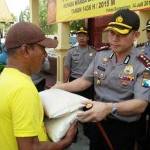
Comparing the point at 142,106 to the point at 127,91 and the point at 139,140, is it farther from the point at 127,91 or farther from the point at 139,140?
the point at 139,140

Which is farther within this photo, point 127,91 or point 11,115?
point 127,91

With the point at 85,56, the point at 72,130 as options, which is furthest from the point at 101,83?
the point at 85,56

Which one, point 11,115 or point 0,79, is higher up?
point 0,79

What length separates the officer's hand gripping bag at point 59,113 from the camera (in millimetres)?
2202

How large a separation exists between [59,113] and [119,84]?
704 mm

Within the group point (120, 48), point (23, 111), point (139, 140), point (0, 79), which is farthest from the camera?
point (139, 140)

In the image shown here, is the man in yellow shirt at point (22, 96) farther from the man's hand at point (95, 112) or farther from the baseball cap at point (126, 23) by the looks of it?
the baseball cap at point (126, 23)

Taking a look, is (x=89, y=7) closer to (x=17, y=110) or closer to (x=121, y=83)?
(x=121, y=83)

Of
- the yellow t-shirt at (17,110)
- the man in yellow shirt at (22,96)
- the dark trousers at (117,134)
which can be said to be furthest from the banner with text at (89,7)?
the yellow t-shirt at (17,110)

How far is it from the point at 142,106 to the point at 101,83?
427 millimetres

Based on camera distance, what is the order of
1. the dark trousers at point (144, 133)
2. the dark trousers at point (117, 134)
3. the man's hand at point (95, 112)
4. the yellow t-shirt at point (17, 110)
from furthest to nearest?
the dark trousers at point (144, 133) → the dark trousers at point (117, 134) → the man's hand at point (95, 112) → the yellow t-shirt at point (17, 110)

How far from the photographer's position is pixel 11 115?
193cm

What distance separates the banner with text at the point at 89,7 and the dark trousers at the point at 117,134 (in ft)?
6.30

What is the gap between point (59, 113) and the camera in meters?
2.22
